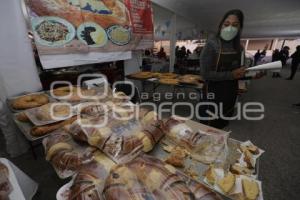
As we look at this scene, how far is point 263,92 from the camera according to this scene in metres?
Result: 4.04

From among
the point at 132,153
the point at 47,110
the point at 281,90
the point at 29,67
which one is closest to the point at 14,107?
the point at 47,110

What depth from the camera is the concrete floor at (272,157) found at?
1.28m

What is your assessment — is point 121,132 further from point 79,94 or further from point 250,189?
point 79,94

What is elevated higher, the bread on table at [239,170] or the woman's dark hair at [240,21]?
the woman's dark hair at [240,21]

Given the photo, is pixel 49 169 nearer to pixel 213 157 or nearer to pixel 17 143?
pixel 17 143

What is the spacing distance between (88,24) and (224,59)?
1606 mm

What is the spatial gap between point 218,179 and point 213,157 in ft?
0.38

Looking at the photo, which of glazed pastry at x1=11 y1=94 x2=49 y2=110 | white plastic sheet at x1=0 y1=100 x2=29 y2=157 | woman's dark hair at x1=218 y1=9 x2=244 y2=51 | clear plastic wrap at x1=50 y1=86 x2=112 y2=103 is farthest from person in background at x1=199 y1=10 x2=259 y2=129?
white plastic sheet at x1=0 y1=100 x2=29 y2=157

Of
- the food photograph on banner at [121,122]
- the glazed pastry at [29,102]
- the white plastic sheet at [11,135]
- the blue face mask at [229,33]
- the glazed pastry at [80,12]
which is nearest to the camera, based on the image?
the food photograph on banner at [121,122]

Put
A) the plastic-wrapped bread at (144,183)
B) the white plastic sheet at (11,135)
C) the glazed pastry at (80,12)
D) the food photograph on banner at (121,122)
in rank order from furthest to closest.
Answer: the glazed pastry at (80,12) → the white plastic sheet at (11,135) → the food photograph on banner at (121,122) → the plastic-wrapped bread at (144,183)

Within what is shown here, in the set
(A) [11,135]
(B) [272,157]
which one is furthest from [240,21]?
(A) [11,135]

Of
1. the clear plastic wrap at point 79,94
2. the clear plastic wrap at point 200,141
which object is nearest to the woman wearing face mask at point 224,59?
the clear plastic wrap at point 200,141

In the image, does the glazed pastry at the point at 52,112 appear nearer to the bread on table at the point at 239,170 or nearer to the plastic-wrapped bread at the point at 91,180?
the plastic-wrapped bread at the point at 91,180

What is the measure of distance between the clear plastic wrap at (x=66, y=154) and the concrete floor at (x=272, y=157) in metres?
0.43
